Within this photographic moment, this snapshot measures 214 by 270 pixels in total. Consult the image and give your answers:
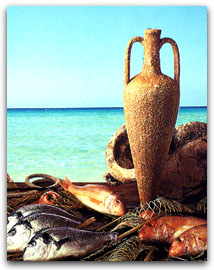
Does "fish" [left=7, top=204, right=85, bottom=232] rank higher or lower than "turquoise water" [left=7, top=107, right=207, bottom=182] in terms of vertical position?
lower

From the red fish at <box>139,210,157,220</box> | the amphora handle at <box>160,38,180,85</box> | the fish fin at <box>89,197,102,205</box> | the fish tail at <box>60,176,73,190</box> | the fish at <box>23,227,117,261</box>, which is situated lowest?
the fish at <box>23,227,117,261</box>

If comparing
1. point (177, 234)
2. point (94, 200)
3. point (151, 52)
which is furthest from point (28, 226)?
point (151, 52)

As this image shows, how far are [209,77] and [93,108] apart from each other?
1.88 feet

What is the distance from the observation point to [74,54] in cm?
269

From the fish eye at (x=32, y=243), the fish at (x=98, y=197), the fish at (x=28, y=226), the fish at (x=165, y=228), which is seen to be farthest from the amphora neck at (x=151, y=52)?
the fish eye at (x=32, y=243)

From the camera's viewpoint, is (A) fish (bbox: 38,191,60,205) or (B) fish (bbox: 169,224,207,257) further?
(A) fish (bbox: 38,191,60,205)

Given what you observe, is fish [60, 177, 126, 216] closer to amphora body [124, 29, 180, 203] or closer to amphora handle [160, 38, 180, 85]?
amphora body [124, 29, 180, 203]

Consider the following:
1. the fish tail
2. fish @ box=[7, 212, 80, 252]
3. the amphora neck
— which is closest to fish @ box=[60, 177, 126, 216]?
the fish tail

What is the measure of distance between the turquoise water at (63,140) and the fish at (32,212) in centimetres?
14

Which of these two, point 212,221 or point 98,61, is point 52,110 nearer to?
point 98,61

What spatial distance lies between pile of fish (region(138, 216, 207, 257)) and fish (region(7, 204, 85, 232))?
0.33 m

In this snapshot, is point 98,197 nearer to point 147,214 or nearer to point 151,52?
point 147,214

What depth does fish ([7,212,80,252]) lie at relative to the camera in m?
2.64

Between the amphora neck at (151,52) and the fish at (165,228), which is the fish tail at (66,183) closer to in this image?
the fish at (165,228)
